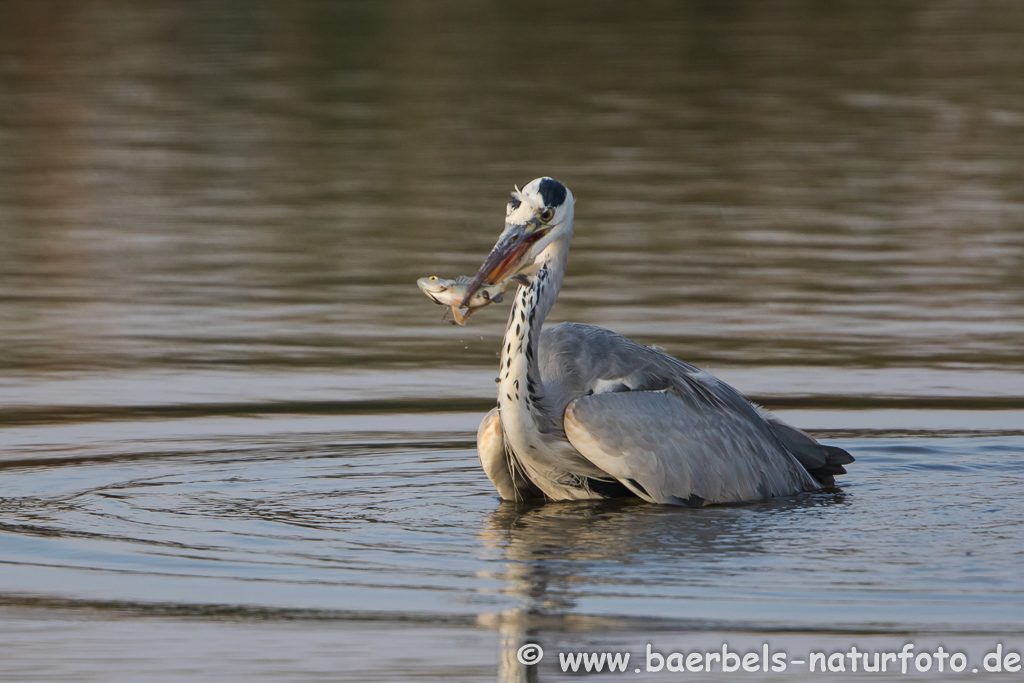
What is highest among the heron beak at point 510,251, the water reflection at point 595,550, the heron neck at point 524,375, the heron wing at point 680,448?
the heron beak at point 510,251

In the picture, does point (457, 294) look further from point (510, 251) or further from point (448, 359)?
point (448, 359)

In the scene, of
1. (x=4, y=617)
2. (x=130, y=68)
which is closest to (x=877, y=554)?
(x=4, y=617)

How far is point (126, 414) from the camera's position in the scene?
11.7 metres

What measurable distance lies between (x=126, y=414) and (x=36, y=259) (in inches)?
255

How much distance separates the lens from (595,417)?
9305 millimetres

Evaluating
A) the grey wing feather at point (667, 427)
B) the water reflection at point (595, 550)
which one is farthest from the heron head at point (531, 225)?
the water reflection at point (595, 550)

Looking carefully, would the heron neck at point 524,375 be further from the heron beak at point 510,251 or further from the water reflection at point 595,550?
the water reflection at point 595,550

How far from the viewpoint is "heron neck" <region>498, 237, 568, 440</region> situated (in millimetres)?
9375

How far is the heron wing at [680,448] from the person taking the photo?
9.33m

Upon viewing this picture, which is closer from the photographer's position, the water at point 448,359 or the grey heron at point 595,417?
the water at point 448,359

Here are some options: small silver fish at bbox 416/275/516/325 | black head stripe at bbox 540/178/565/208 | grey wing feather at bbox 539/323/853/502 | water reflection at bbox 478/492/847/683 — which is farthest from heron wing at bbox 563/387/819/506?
black head stripe at bbox 540/178/565/208

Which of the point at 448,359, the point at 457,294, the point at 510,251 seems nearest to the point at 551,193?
the point at 510,251

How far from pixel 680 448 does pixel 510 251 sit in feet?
4.38

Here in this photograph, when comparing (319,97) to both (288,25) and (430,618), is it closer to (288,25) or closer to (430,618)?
(288,25)
